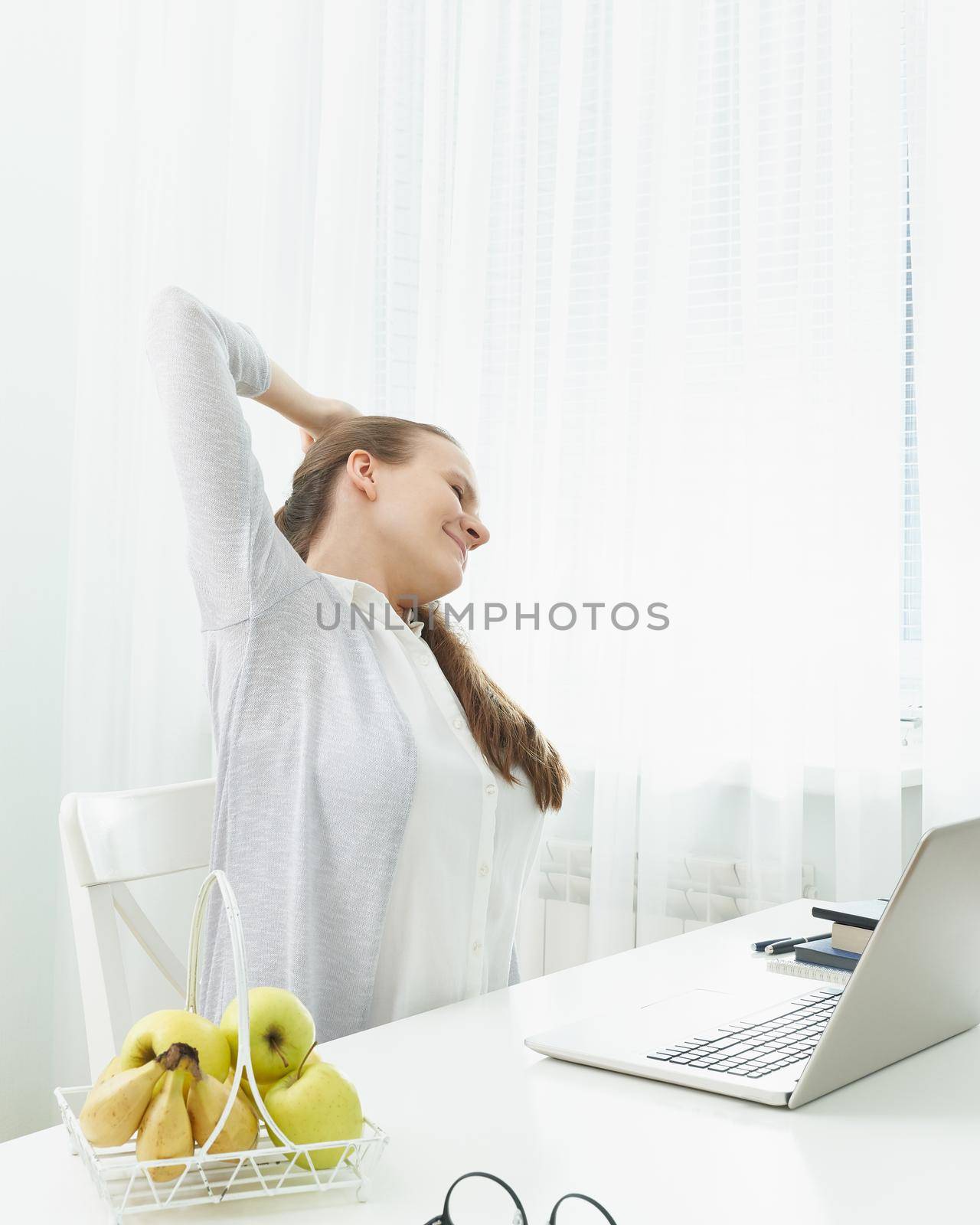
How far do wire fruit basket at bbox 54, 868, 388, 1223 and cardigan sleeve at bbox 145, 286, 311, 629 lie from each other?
0.58 meters

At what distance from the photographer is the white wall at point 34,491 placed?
7.49ft

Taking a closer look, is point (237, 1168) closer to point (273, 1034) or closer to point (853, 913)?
point (273, 1034)

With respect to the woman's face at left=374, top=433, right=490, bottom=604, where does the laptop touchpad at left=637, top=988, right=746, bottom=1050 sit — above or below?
below

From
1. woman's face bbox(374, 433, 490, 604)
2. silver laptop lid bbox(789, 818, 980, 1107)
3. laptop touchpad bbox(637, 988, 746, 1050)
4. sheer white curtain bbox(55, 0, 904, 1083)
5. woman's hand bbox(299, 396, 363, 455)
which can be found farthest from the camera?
sheer white curtain bbox(55, 0, 904, 1083)

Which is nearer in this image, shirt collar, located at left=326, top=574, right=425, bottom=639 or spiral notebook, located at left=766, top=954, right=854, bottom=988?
spiral notebook, located at left=766, top=954, right=854, bottom=988

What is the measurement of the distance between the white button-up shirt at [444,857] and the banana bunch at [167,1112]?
0.57m

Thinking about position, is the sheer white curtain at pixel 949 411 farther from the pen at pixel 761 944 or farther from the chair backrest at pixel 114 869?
the chair backrest at pixel 114 869

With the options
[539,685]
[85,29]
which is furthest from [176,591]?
[85,29]

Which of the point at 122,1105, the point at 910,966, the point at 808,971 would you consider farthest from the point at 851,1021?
the point at 122,1105

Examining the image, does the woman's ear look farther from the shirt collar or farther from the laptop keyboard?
the laptop keyboard

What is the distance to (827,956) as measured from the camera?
115 cm

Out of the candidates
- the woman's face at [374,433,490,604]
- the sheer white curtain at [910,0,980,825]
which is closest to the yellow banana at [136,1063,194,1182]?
the woman's face at [374,433,490,604]

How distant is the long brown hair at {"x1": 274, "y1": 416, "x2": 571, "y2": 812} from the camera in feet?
4.31

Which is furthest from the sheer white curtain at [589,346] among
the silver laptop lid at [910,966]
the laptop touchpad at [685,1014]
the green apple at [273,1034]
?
the green apple at [273,1034]
